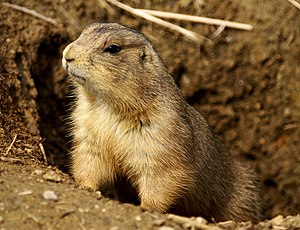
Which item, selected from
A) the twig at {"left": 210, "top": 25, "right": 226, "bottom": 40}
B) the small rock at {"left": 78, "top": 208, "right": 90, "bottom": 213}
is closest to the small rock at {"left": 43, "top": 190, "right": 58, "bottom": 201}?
the small rock at {"left": 78, "top": 208, "right": 90, "bottom": 213}

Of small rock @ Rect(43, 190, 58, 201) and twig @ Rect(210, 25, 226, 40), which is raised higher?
→ twig @ Rect(210, 25, 226, 40)

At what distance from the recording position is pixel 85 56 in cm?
517

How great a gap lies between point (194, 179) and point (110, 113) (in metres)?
1.02

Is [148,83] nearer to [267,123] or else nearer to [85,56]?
[85,56]

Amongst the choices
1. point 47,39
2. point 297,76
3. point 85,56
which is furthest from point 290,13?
point 85,56

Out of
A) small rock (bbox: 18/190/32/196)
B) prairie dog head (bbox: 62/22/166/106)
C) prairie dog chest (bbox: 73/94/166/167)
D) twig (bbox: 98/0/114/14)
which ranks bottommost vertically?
small rock (bbox: 18/190/32/196)

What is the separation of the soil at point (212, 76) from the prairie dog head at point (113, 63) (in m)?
1.37

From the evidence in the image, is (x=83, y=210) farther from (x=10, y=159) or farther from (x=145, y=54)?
→ (x=145, y=54)

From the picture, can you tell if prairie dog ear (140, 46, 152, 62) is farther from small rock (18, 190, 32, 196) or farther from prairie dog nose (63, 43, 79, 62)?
small rock (18, 190, 32, 196)

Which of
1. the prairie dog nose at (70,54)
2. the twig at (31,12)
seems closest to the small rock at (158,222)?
the prairie dog nose at (70,54)

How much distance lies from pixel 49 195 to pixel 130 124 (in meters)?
1.13

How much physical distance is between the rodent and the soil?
777mm

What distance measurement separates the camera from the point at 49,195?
4.64 m

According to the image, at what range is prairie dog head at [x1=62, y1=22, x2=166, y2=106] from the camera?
5164 mm
